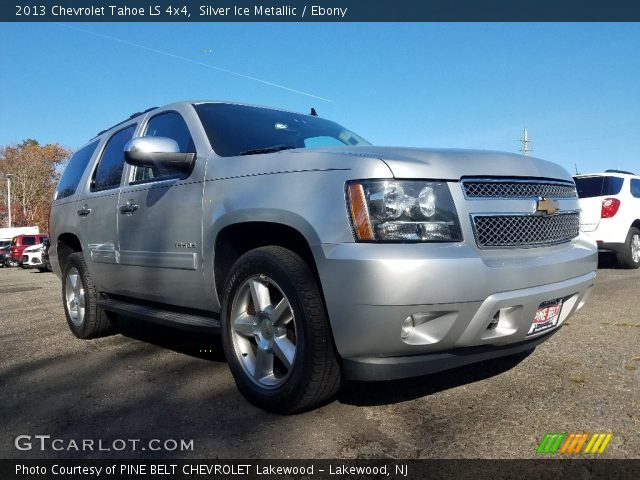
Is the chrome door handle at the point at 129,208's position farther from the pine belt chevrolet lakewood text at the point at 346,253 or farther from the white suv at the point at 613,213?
the white suv at the point at 613,213

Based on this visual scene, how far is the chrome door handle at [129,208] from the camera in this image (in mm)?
3738

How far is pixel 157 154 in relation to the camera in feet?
10.3

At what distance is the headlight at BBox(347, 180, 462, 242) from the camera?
227 cm

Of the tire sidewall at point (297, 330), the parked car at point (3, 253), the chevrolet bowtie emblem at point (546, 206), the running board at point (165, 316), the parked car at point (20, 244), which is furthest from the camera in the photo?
the parked car at point (3, 253)

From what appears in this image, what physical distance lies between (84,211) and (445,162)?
342cm

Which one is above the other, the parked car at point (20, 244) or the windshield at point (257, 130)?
the windshield at point (257, 130)

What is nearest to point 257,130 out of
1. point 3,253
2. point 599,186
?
point 599,186

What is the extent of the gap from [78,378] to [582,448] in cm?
302

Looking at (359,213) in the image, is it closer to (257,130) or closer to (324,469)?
(324,469)

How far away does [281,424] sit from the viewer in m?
2.54

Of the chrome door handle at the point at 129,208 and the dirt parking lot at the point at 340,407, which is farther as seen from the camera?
the chrome door handle at the point at 129,208

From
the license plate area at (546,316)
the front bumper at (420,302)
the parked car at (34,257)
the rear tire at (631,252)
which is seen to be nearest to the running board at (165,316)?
the front bumper at (420,302)

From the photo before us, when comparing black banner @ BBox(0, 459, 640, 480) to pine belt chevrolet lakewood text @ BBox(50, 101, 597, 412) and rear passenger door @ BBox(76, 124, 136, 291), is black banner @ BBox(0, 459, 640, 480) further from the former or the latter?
rear passenger door @ BBox(76, 124, 136, 291)

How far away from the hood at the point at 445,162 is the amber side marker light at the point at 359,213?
0.18 m
